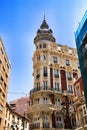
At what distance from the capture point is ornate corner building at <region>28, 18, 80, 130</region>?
1582 inches

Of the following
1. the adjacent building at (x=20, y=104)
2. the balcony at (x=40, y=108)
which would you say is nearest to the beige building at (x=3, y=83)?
the balcony at (x=40, y=108)

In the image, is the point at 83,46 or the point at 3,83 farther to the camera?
the point at 3,83

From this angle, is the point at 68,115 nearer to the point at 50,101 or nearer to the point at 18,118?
the point at 50,101

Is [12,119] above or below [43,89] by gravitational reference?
below

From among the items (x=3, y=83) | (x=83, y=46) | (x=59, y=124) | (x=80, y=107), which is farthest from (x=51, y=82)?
(x=83, y=46)

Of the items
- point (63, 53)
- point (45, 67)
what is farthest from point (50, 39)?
point (45, 67)

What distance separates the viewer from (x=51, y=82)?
4500 centimetres

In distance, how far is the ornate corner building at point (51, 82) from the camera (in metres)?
40.2

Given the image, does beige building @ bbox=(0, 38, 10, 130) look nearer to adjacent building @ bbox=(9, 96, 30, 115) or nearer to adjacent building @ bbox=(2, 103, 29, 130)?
adjacent building @ bbox=(2, 103, 29, 130)

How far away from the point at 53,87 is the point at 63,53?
11.2 meters

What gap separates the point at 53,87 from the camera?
146 ft

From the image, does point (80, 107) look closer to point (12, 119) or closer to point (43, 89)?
point (43, 89)

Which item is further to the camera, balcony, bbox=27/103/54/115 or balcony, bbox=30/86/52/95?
balcony, bbox=30/86/52/95

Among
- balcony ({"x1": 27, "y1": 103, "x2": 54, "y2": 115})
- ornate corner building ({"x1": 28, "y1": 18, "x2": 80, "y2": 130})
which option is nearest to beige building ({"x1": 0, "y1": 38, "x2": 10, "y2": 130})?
balcony ({"x1": 27, "y1": 103, "x2": 54, "y2": 115})
